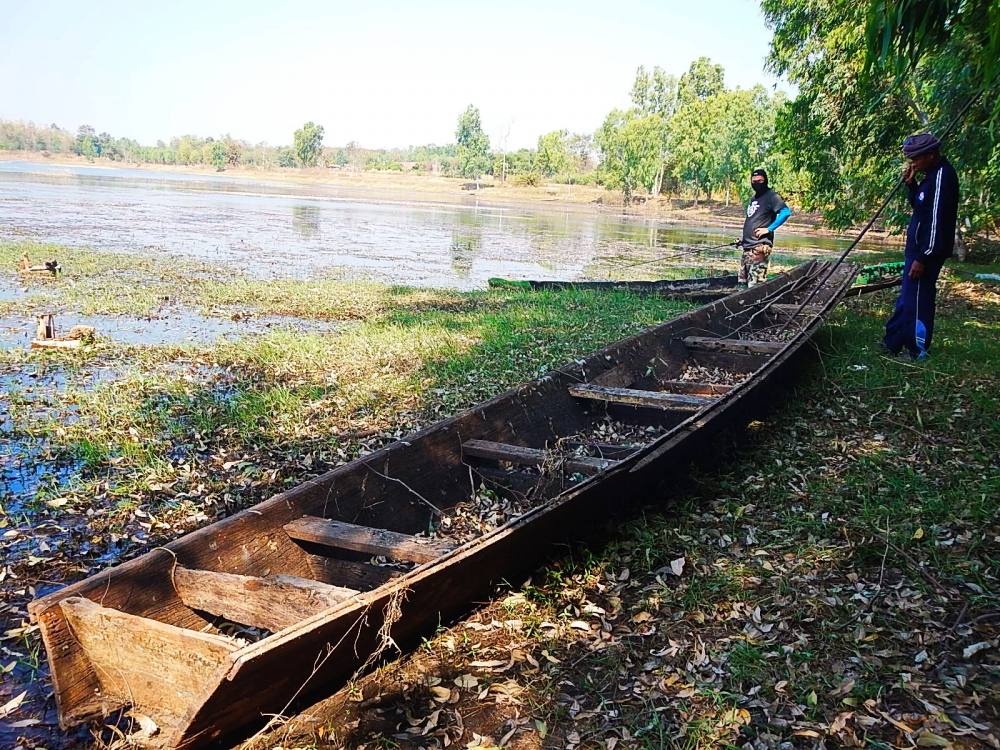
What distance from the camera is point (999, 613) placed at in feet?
10.1

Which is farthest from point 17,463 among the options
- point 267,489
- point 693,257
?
point 693,257

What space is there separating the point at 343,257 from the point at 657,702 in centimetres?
1530

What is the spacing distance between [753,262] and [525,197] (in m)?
64.7

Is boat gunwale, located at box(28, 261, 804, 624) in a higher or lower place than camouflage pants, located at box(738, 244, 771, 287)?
lower

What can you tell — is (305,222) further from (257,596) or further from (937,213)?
(257,596)

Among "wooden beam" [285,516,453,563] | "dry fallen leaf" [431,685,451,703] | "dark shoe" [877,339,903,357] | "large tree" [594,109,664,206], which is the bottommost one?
"dry fallen leaf" [431,685,451,703]

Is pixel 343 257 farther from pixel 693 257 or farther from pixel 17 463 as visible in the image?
pixel 17 463

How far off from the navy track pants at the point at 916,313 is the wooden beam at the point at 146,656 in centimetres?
639

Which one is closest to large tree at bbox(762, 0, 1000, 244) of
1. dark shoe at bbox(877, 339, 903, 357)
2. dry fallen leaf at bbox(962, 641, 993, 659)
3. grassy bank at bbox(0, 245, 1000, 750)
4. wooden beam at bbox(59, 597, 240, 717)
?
dark shoe at bbox(877, 339, 903, 357)

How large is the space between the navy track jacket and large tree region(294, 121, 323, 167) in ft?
377

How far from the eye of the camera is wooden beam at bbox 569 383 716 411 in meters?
4.69

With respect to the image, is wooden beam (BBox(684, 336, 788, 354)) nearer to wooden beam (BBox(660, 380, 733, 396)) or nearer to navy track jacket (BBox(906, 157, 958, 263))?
wooden beam (BBox(660, 380, 733, 396))

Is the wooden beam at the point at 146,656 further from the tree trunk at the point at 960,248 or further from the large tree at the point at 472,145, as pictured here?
the large tree at the point at 472,145

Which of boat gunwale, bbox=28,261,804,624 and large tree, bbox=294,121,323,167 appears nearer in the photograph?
boat gunwale, bbox=28,261,804,624
